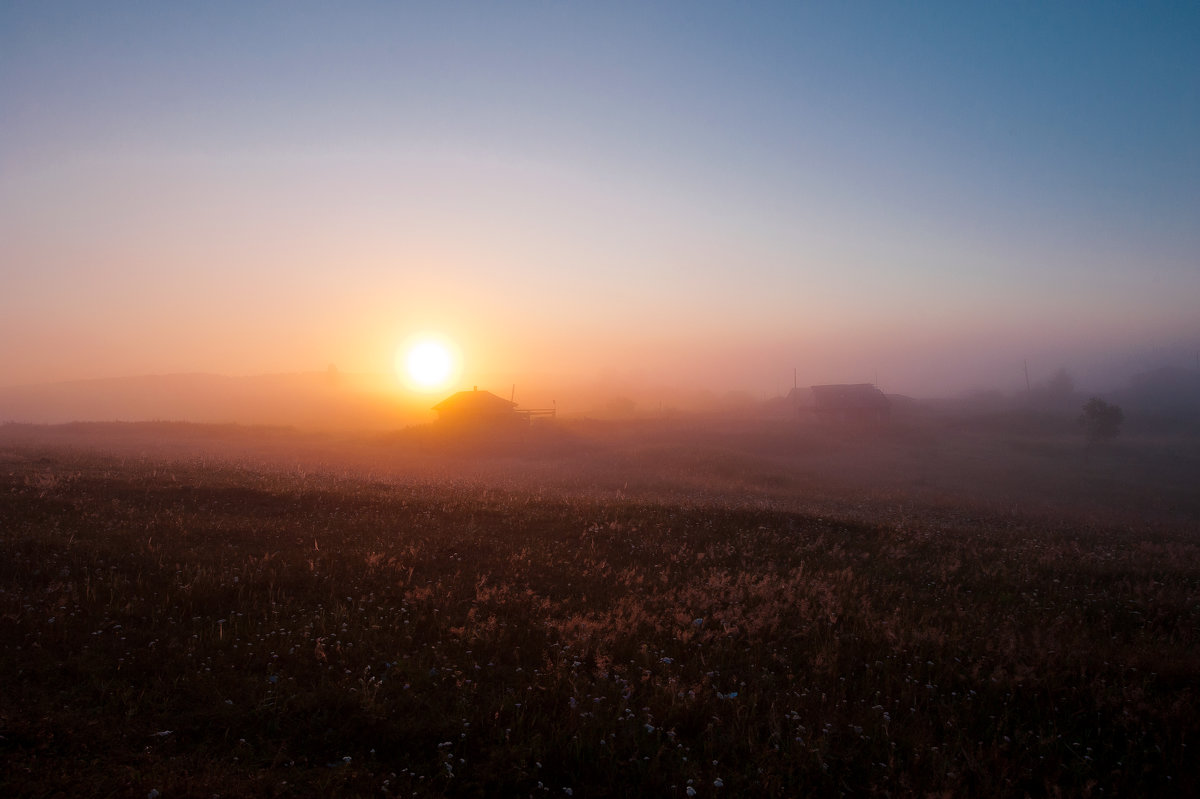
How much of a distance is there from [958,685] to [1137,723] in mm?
1603

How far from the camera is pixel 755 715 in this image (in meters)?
6.30


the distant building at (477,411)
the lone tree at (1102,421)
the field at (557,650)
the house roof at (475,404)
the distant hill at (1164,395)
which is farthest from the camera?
the distant hill at (1164,395)

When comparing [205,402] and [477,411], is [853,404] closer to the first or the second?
[477,411]

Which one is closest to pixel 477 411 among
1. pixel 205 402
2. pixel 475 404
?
pixel 475 404

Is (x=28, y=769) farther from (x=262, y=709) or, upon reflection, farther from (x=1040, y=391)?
(x=1040, y=391)

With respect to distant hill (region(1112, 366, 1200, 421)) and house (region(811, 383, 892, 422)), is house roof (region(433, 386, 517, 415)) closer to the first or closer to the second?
house (region(811, 383, 892, 422))

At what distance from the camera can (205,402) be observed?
409 ft

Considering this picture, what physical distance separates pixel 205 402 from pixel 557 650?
141 meters

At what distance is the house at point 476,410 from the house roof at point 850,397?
34.7 m

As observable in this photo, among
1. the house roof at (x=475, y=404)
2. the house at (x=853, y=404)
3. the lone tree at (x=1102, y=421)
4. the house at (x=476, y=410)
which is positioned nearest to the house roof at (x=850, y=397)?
the house at (x=853, y=404)

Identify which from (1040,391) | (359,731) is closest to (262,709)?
(359,731)

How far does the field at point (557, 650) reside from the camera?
531cm

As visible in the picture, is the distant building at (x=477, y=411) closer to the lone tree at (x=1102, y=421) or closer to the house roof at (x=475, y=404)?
the house roof at (x=475, y=404)

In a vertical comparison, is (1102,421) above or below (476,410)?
below
